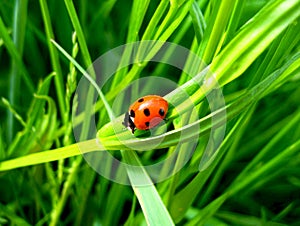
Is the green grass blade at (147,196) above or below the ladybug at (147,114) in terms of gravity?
below

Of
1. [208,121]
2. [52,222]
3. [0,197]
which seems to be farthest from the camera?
[0,197]

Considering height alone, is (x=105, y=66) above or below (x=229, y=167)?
above

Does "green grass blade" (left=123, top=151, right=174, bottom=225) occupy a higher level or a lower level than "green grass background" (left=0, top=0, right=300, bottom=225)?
lower

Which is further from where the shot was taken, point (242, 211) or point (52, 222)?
point (242, 211)

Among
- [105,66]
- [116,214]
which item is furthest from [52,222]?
[105,66]

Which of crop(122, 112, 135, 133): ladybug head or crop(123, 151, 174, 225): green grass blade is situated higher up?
crop(122, 112, 135, 133): ladybug head

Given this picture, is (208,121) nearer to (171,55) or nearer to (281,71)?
(281,71)
